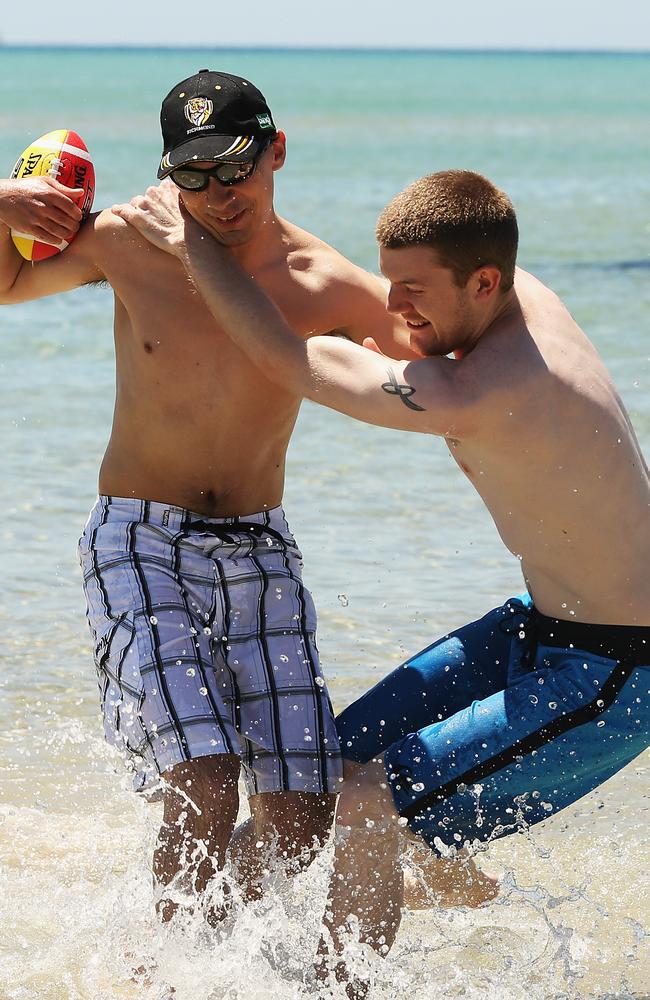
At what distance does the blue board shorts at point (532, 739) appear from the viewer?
143 inches

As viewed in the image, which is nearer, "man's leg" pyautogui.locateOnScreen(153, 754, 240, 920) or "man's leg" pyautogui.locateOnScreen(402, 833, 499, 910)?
"man's leg" pyautogui.locateOnScreen(153, 754, 240, 920)

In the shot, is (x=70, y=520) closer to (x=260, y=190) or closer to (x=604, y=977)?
(x=260, y=190)

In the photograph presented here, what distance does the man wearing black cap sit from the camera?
12.2ft

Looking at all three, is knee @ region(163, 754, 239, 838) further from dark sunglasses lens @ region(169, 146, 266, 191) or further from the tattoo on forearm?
dark sunglasses lens @ region(169, 146, 266, 191)

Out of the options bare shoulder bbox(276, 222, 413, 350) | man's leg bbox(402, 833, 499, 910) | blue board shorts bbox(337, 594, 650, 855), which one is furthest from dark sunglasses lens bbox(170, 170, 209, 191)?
man's leg bbox(402, 833, 499, 910)

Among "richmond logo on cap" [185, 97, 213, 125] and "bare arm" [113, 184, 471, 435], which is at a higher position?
"richmond logo on cap" [185, 97, 213, 125]

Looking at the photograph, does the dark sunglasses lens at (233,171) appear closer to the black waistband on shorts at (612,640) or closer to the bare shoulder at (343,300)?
the bare shoulder at (343,300)

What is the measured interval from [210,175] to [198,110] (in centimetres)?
19

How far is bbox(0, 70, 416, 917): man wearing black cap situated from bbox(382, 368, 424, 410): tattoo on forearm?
64cm

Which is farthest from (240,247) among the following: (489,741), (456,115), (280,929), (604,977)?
(456,115)

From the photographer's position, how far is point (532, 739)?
3.62 m

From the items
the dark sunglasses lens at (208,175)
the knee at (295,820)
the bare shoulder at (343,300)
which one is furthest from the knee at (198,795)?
the dark sunglasses lens at (208,175)

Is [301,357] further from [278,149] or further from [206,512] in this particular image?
[278,149]

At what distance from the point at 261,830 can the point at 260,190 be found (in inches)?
72.8
